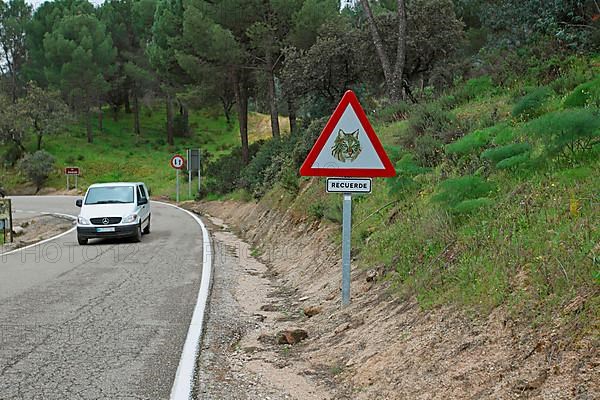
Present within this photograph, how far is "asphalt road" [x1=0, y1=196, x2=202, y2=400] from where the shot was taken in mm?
5652

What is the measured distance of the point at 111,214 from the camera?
18.4 m

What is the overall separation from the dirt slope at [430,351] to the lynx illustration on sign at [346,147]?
1582 millimetres

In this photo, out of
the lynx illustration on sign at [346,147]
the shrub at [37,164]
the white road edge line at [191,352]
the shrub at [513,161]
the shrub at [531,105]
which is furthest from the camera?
the shrub at [37,164]

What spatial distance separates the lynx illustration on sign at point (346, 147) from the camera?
7.46 metres

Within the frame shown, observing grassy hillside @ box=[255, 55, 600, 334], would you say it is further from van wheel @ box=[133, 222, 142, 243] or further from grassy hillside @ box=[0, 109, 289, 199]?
grassy hillside @ box=[0, 109, 289, 199]

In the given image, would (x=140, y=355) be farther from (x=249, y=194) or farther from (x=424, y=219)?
(x=249, y=194)

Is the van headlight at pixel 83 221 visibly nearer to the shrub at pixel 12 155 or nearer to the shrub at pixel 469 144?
the shrub at pixel 469 144

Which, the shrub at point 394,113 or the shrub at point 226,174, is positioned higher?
the shrub at point 394,113

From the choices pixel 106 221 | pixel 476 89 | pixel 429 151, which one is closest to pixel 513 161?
pixel 429 151

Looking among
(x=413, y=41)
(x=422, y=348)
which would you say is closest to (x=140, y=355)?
(x=422, y=348)

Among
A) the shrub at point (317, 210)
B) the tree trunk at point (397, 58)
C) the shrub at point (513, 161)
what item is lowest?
the shrub at point (317, 210)

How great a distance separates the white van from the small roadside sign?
12.0m

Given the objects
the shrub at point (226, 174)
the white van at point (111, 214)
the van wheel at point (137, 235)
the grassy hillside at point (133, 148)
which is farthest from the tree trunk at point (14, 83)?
the van wheel at point (137, 235)

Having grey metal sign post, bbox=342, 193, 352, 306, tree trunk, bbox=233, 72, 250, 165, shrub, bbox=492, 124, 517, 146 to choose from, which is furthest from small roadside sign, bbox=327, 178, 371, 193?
tree trunk, bbox=233, 72, 250, 165
